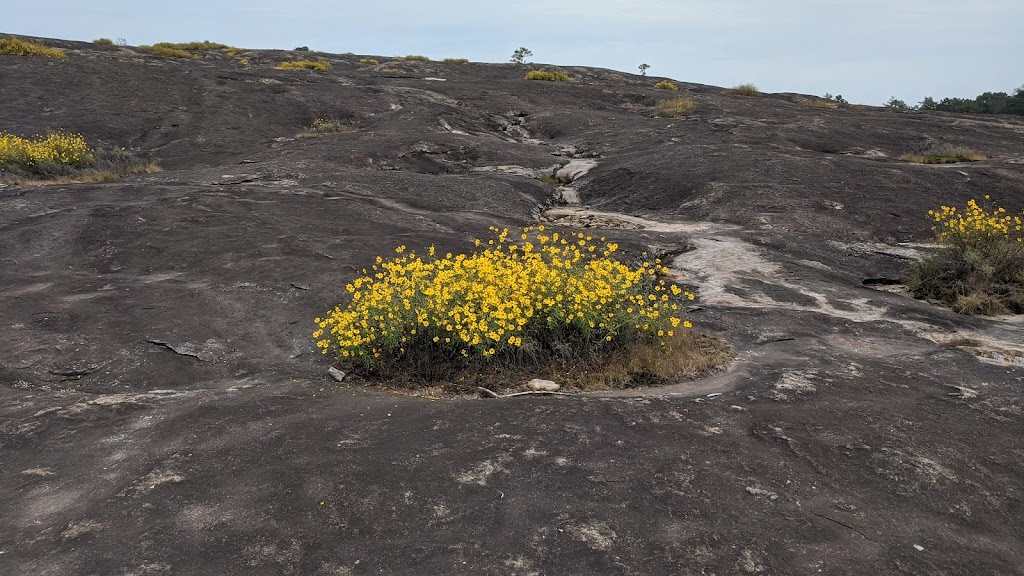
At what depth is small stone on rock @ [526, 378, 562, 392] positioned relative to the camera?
5.82 meters

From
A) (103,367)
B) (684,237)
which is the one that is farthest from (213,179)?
(684,237)

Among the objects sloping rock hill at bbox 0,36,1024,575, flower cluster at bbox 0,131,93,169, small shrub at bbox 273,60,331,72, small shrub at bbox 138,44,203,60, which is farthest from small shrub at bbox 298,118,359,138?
small shrub at bbox 138,44,203,60

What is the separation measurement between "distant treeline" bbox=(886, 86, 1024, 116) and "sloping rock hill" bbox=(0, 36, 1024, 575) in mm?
46478

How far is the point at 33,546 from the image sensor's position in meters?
3.26

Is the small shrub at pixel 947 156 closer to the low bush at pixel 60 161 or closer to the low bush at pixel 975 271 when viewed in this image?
the low bush at pixel 975 271

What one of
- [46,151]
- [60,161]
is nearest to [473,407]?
[46,151]

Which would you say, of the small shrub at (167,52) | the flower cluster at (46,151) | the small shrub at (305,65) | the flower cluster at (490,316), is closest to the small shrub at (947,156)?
the flower cluster at (490,316)

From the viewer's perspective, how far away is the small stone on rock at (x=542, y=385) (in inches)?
229

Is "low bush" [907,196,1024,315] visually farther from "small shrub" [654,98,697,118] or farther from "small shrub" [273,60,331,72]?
"small shrub" [273,60,331,72]

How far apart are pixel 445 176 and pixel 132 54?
21.3m

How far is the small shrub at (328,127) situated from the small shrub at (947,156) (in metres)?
16.9

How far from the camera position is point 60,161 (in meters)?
14.3

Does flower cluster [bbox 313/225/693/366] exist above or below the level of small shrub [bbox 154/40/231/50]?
below

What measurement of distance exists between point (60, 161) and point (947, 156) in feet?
76.1
